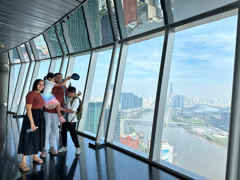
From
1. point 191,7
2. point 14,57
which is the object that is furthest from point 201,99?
point 14,57

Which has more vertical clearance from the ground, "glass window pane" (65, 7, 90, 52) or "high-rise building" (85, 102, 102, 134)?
"glass window pane" (65, 7, 90, 52)

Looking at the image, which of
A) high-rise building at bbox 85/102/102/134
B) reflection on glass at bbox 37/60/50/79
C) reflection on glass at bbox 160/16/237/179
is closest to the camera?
reflection on glass at bbox 160/16/237/179

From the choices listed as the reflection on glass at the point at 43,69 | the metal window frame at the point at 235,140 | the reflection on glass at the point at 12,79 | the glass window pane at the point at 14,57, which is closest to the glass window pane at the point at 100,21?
the metal window frame at the point at 235,140

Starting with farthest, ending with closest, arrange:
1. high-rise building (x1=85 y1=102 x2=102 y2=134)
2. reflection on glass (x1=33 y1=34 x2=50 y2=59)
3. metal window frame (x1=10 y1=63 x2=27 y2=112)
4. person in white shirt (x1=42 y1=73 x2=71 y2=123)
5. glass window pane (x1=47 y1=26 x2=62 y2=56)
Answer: metal window frame (x1=10 y1=63 x2=27 y2=112)
reflection on glass (x1=33 y1=34 x2=50 y2=59)
glass window pane (x1=47 y1=26 x2=62 y2=56)
high-rise building (x1=85 y1=102 x2=102 y2=134)
person in white shirt (x1=42 y1=73 x2=71 y2=123)

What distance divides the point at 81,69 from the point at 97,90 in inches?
50.6

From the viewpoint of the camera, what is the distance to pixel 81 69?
5.91m

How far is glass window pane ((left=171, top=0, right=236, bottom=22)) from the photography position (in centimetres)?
247

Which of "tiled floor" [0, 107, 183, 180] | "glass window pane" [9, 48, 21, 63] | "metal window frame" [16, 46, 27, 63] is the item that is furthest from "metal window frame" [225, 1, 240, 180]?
"glass window pane" [9, 48, 21, 63]

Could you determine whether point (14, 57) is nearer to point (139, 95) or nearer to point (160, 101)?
point (139, 95)

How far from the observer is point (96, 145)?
3674 mm

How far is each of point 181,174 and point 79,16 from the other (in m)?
3.91

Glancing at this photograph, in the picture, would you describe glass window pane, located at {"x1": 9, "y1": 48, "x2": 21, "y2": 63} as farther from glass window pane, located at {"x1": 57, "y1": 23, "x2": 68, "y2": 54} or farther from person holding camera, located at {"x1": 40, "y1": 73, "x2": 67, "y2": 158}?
person holding camera, located at {"x1": 40, "y1": 73, "x2": 67, "y2": 158}

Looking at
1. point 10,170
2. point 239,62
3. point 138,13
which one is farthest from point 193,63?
point 10,170

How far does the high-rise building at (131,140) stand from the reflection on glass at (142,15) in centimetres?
227
